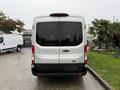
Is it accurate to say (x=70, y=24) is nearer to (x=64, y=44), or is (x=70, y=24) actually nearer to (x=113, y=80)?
(x=64, y=44)

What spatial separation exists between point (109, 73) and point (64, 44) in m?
2.59

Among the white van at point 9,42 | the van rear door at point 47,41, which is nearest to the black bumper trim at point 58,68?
the van rear door at point 47,41

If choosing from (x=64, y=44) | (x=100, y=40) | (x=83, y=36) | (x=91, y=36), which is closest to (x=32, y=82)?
(x=64, y=44)

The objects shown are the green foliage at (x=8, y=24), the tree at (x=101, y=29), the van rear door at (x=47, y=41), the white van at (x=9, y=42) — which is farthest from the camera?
the green foliage at (x=8, y=24)

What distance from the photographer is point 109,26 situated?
39.0 meters

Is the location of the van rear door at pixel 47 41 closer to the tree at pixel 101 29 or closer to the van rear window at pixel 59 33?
the van rear window at pixel 59 33

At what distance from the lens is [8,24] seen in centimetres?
4409

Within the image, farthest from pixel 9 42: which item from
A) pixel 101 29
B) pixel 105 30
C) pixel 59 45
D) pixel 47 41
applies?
pixel 59 45

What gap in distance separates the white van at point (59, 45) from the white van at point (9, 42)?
55.4 ft

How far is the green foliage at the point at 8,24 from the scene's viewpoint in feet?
142

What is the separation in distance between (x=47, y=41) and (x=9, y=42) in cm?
1869

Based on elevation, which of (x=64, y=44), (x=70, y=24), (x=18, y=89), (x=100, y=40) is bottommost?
(x=100, y=40)

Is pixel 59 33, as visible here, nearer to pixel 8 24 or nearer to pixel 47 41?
pixel 47 41

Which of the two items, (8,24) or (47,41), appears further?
(8,24)
